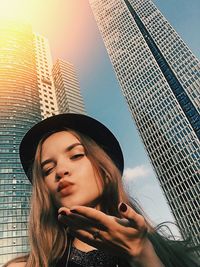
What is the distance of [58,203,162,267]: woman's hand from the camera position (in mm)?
1541

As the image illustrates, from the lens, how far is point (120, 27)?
13200cm

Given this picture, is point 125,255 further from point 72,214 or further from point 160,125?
point 160,125

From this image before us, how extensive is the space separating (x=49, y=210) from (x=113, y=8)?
146800 millimetres

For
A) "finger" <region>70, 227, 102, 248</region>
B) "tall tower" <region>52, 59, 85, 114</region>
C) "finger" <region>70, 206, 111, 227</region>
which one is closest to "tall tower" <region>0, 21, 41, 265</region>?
"tall tower" <region>52, 59, 85, 114</region>

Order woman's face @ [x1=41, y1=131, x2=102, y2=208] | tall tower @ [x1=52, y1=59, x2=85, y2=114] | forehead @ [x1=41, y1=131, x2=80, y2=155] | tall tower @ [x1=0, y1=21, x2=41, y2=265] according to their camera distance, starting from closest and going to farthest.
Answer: woman's face @ [x1=41, y1=131, x2=102, y2=208]
forehead @ [x1=41, y1=131, x2=80, y2=155]
tall tower @ [x1=0, y1=21, x2=41, y2=265]
tall tower @ [x1=52, y1=59, x2=85, y2=114]

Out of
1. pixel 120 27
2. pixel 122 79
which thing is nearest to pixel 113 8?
pixel 120 27

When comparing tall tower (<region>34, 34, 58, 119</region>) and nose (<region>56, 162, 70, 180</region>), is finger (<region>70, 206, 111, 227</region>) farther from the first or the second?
tall tower (<region>34, 34, 58, 119</region>)

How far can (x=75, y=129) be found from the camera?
2986 millimetres

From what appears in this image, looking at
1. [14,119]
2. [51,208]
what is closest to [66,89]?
[14,119]

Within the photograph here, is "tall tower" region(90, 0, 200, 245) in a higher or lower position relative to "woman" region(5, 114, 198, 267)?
higher

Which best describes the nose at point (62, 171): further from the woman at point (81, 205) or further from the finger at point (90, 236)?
the finger at point (90, 236)

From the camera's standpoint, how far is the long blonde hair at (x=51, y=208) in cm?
236

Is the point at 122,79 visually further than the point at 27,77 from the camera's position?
No

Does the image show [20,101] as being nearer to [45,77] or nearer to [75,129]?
[45,77]
